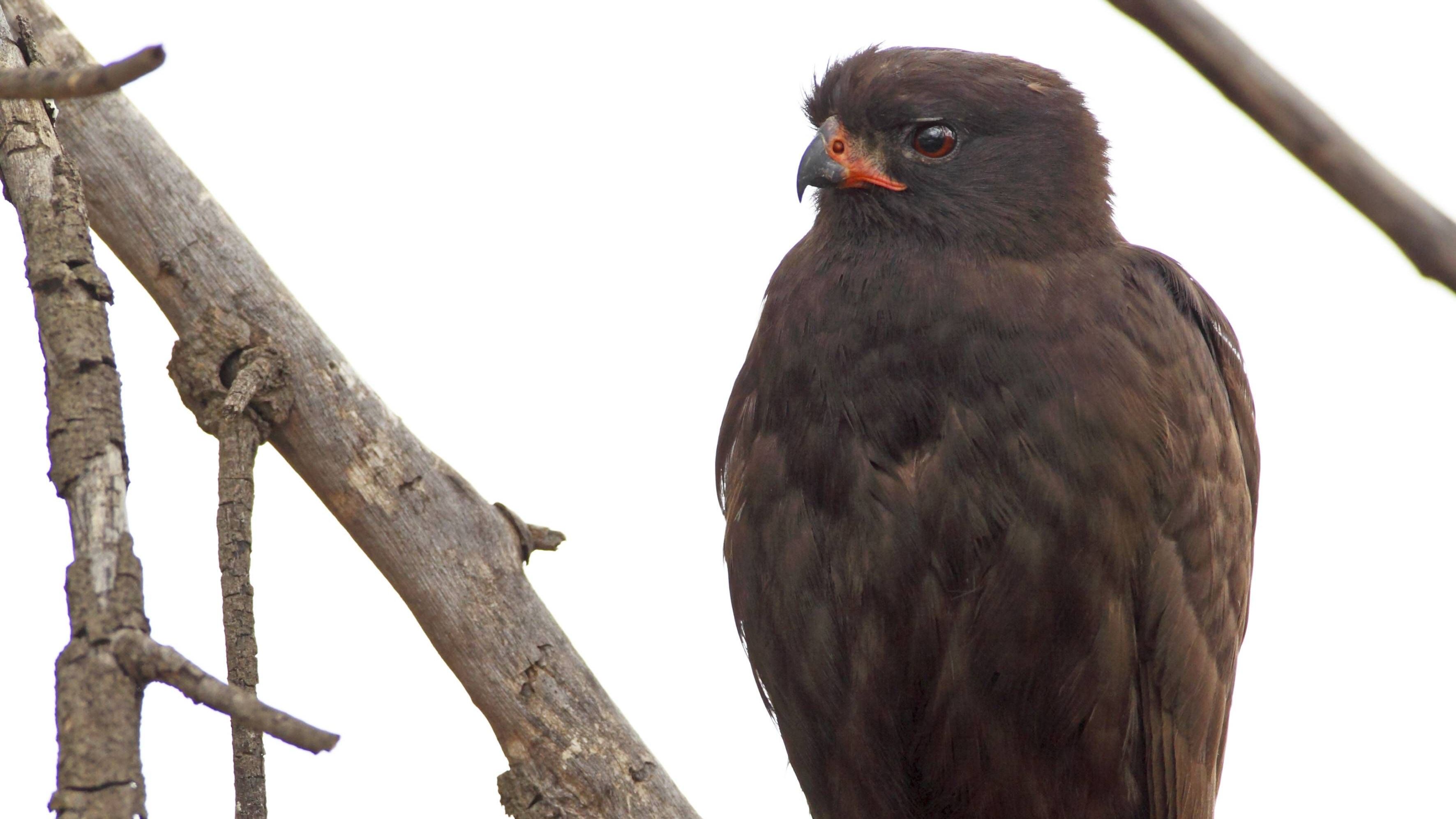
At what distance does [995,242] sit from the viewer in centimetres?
358

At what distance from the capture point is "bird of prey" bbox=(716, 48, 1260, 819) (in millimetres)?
3350

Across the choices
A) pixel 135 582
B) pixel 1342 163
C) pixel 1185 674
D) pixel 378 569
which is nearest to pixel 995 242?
pixel 1185 674

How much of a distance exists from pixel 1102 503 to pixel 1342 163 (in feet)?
8.28

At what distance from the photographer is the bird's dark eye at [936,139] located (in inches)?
146

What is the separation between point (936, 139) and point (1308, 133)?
2846mm

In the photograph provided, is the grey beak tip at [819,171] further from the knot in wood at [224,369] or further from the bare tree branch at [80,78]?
the bare tree branch at [80,78]

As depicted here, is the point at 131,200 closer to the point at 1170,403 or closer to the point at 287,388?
the point at 287,388

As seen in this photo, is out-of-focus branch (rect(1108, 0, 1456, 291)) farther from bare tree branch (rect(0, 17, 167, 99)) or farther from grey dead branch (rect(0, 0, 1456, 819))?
grey dead branch (rect(0, 0, 1456, 819))

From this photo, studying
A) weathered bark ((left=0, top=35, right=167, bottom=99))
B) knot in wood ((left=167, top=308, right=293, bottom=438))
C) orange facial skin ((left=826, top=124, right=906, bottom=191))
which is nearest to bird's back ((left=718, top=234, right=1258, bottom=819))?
orange facial skin ((left=826, top=124, right=906, bottom=191))

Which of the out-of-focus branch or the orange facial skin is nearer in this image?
the out-of-focus branch

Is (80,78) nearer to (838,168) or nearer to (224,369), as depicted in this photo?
(224,369)

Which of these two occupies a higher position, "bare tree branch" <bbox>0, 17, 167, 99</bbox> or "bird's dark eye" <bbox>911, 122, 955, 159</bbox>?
"bird's dark eye" <bbox>911, 122, 955, 159</bbox>

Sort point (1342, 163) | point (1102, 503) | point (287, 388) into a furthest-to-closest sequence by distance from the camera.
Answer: point (1102, 503), point (287, 388), point (1342, 163)

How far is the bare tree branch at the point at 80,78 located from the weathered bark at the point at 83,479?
1.93ft
